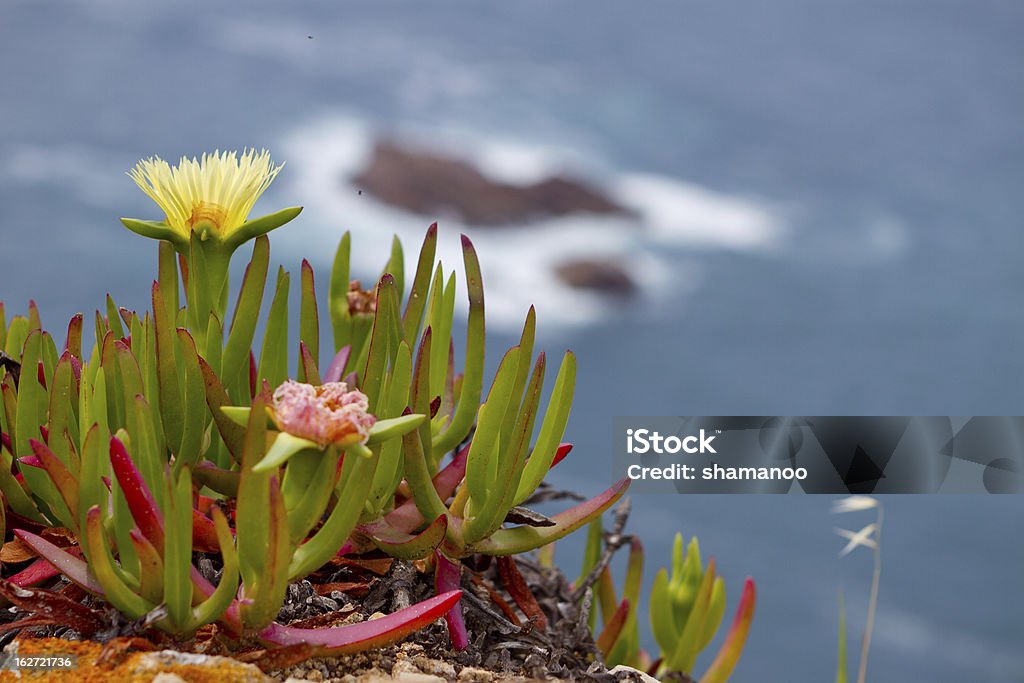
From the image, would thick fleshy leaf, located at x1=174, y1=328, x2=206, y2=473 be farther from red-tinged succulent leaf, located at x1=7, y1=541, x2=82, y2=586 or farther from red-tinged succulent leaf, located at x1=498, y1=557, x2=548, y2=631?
red-tinged succulent leaf, located at x1=498, y1=557, x2=548, y2=631

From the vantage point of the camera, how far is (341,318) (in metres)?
1.49

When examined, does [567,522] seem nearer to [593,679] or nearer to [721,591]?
[593,679]

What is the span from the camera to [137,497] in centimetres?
91

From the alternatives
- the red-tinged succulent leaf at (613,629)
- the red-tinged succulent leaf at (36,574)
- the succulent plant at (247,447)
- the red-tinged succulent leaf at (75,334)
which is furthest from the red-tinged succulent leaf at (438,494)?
the red-tinged succulent leaf at (613,629)

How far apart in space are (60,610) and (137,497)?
0.19m

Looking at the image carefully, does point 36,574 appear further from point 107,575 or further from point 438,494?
point 438,494

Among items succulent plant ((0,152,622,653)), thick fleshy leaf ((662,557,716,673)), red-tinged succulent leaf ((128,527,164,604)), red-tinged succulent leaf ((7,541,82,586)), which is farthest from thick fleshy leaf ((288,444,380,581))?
thick fleshy leaf ((662,557,716,673))

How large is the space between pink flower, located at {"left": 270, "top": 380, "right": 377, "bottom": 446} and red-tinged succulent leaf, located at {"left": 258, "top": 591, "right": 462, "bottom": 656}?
7.8 inches

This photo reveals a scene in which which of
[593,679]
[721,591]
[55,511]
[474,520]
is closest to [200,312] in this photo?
[55,511]

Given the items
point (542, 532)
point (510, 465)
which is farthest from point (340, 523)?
point (542, 532)

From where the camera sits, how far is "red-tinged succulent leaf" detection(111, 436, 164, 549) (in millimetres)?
886

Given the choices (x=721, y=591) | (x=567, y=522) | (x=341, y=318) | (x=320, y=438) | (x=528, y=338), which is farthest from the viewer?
(x=721, y=591)

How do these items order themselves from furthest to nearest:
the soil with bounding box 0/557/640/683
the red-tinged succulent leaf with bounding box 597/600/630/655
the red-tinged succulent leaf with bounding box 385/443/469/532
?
the red-tinged succulent leaf with bounding box 597/600/630/655 → the red-tinged succulent leaf with bounding box 385/443/469/532 → the soil with bounding box 0/557/640/683

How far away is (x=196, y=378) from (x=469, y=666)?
1.43ft
